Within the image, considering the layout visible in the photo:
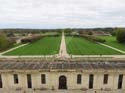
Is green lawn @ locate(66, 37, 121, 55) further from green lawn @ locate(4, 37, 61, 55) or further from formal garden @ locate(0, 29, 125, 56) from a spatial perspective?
green lawn @ locate(4, 37, 61, 55)

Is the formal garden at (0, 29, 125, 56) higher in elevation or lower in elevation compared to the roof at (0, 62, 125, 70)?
lower

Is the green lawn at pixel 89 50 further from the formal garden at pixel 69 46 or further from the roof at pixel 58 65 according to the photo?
the roof at pixel 58 65

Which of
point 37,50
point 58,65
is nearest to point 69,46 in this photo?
point 37,50

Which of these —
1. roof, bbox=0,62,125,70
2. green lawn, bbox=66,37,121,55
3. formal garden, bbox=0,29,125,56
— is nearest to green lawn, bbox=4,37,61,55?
formal garden, bbox=0,29,125,56

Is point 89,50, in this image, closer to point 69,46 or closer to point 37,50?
point 69,46

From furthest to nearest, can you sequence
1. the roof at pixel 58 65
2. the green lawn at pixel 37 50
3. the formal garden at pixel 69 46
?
the formal garden at pixel 69 46
the green lawn at pixel 37 50
the roof at pixel 58 65

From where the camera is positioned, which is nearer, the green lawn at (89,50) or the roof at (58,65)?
the roof at (58,65)

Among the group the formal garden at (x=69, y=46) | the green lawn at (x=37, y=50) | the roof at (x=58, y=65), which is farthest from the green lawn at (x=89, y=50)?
the roof at (x=58, y=65)

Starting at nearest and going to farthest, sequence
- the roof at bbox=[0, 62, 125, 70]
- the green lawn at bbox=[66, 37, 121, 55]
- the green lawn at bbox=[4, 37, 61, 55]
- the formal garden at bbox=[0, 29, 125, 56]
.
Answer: the roof at bbox=[0, 62, 125, 70] → the green lawn at bbox=[66, 37, 121, 55] → the green lawn at bbox=[4, 37, 61, 55] → the formal garden at bbox=[0, 29, 125, 56]
